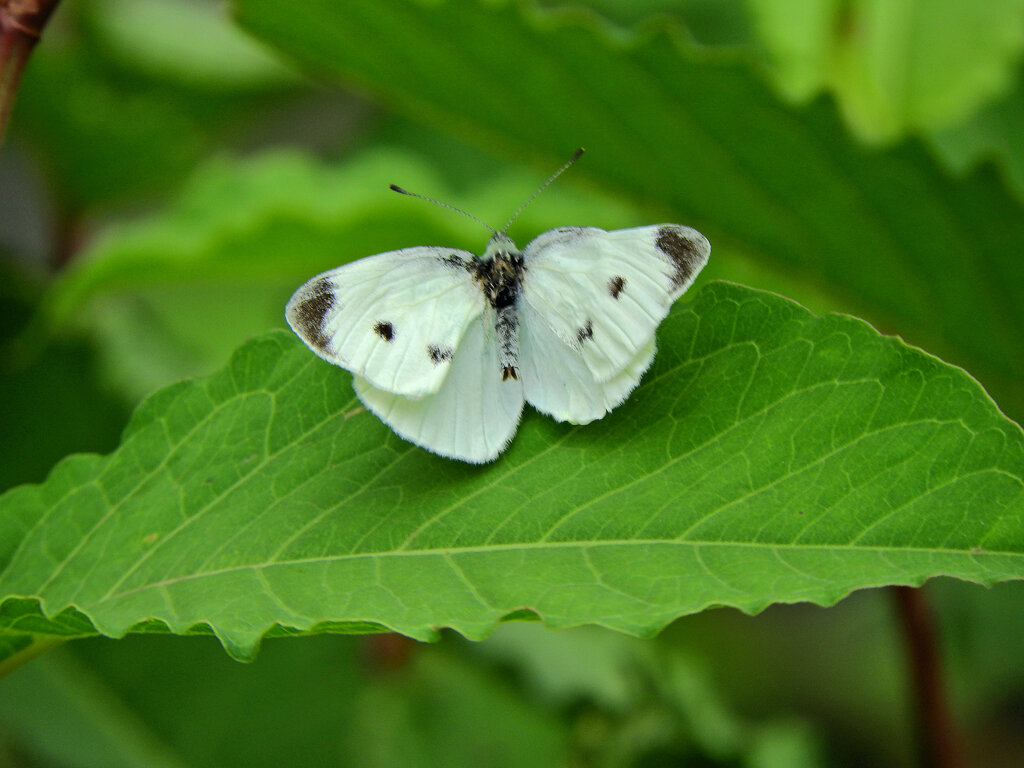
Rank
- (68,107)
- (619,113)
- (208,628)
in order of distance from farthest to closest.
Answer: (68,107), (619,113), (208,628)

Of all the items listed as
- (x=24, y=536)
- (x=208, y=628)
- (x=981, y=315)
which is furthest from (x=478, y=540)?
(x=981, y=315)

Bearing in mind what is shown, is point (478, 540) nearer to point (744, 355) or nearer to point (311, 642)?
point (744, 355)

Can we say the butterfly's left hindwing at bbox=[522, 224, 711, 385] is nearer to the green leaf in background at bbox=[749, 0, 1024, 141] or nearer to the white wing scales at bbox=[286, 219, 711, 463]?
the white wing scales at bbox=[286, 219, 711, 463]

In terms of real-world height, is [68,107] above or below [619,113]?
below

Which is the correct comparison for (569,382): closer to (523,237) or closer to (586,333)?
(586,333)

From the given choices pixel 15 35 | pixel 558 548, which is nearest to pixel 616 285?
pixel 558 548

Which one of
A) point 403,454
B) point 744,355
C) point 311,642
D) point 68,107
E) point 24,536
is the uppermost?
point 744,355

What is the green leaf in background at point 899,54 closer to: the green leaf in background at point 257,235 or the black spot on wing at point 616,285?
the green leaf in background at point 257,235

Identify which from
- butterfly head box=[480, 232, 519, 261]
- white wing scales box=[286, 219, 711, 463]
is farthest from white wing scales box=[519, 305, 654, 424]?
butterfly head box=[480, 232, 519, 261]
